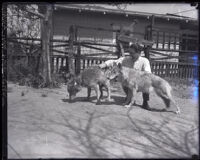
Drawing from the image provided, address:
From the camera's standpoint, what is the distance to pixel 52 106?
6172mm

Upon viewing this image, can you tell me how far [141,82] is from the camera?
6.67m

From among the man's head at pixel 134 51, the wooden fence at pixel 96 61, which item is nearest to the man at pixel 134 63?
the man's head at pixel 134 51

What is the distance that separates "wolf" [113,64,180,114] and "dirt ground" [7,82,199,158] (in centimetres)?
43

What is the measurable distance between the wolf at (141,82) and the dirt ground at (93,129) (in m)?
0.43

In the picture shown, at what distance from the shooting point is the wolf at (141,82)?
6605mm

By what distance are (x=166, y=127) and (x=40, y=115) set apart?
2.48 m

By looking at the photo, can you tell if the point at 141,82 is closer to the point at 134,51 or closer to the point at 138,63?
the point at 138,63

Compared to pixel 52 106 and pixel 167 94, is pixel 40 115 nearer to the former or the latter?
pixel 52 106

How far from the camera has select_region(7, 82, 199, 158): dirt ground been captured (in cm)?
411

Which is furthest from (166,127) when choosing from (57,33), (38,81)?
(57,33)

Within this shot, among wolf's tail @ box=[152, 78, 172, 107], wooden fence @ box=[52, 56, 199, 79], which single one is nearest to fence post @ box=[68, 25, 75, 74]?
wooden fence @ box=[52, 56, 199, 79]

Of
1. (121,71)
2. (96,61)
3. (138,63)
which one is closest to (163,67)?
(96,61)

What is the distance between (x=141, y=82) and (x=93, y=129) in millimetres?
2174

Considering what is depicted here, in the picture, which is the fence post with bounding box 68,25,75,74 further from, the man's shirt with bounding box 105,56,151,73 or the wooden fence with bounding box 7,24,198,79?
the man's shirt with bounding box 105,56,151,73
